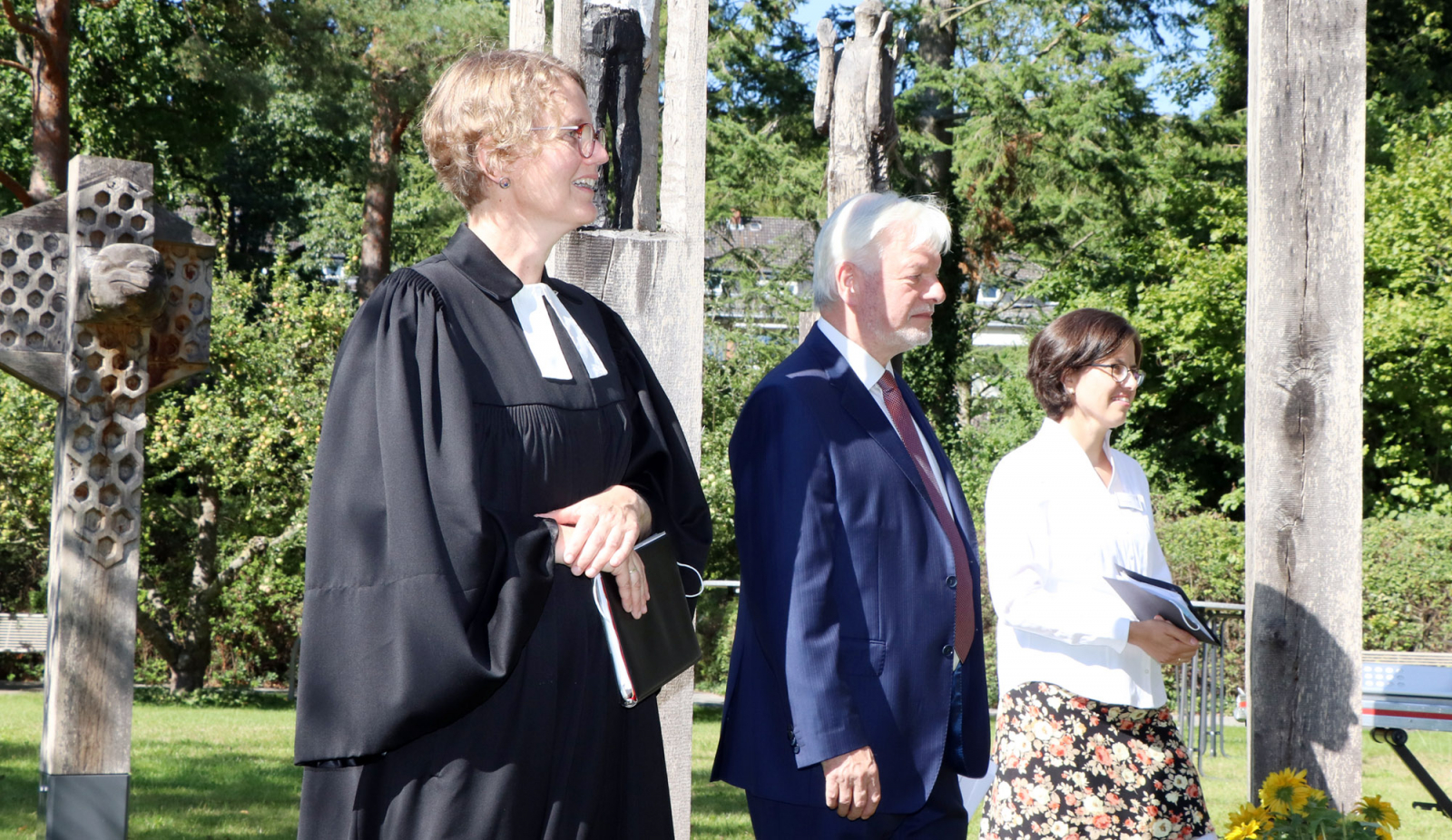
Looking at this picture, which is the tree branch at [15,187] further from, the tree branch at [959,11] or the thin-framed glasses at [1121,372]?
the thin-framed glasses at [1121,372]

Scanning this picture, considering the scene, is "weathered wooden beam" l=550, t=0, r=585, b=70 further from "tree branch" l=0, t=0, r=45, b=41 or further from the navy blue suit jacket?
"tree branch" l=0, t=0, r=45, b=41

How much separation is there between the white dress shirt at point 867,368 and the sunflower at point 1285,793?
3.51 feet

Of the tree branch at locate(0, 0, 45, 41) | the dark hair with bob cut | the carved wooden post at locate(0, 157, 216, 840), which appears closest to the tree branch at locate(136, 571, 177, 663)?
the tree branch at locate(0, 0, 45, 41)

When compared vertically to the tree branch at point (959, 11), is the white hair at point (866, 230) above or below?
below

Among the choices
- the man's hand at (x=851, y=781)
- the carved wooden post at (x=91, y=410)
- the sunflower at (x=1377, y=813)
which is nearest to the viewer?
the man's hand at (x=851, y=781)

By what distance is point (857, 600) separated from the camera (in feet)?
7.90

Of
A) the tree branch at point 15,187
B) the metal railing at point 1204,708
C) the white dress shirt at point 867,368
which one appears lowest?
the metal railing at point 1204,708

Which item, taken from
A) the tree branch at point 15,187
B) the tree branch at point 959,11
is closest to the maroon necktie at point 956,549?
the tree branch at point 959,11

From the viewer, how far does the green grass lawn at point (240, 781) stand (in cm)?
586

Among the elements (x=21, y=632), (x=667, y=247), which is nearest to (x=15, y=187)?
(x=21, y=632)

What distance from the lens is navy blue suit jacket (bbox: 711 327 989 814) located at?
2330 millimetres

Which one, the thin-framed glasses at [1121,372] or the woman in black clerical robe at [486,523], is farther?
the thin-framed glasses at [1121,372]

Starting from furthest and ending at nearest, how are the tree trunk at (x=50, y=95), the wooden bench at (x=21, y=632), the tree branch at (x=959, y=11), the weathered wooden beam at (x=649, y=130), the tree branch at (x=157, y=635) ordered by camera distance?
the tree branch at (x=959, y=11) < the wooden bench at (x=21, y=632) < the tree trunk at (x=50, y=95) < the tree branch at (x=157, y=635) < the weathered wooden beam at (x=649, y=130)

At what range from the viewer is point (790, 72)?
60.0ft
